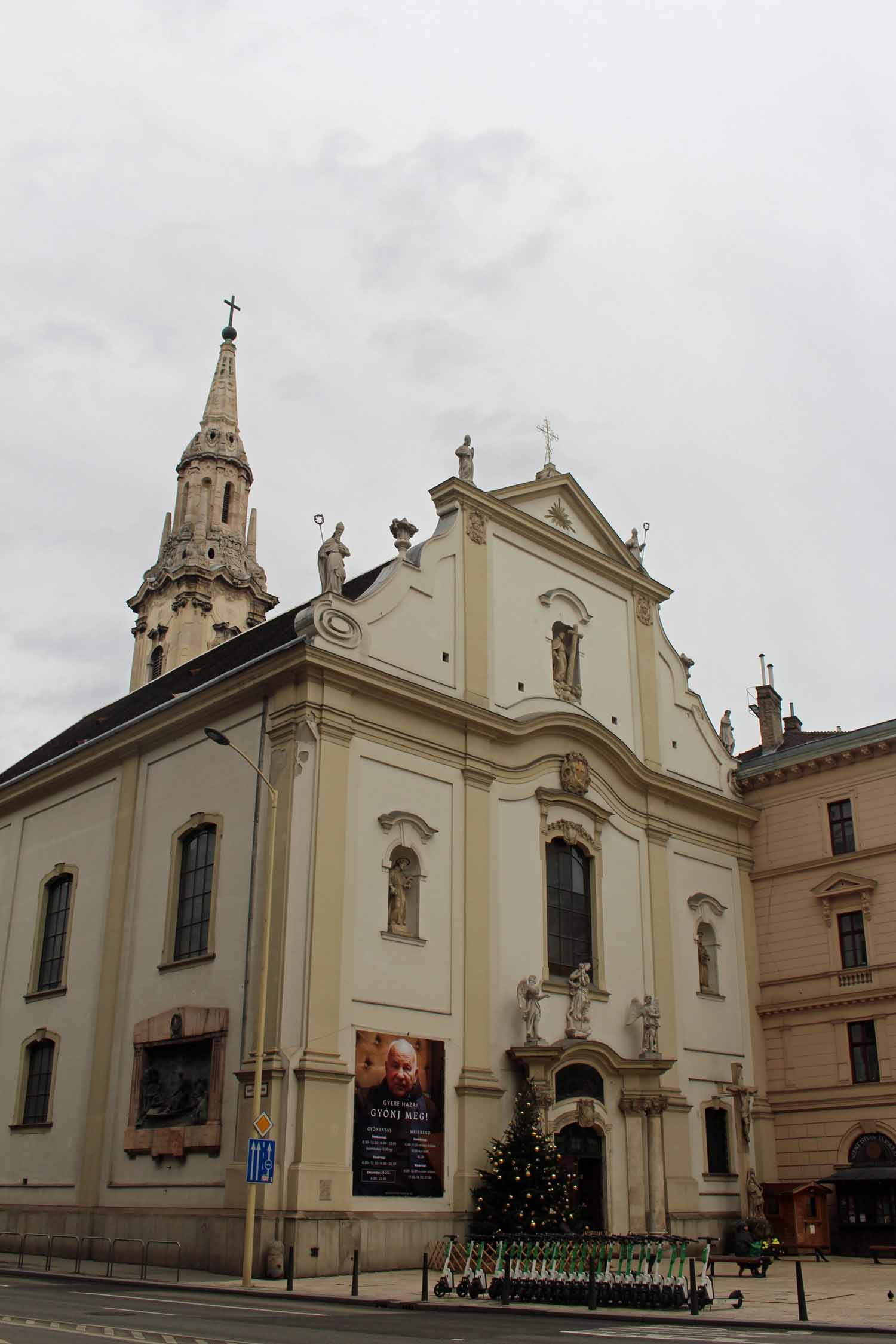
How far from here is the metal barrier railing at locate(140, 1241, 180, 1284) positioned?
22.1m

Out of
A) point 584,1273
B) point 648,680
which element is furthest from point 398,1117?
point 648,680

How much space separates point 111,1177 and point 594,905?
1257 cm

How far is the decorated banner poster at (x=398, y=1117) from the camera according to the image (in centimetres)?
2462

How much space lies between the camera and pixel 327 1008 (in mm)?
24531

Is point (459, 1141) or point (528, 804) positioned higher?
point (528, 804)

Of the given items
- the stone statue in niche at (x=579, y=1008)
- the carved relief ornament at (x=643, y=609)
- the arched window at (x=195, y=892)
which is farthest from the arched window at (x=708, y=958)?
the arched window at (x=195, y=892)

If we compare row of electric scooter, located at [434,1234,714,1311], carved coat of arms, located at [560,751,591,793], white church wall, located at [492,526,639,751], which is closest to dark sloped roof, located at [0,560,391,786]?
white church wall, located at [492,526,639,751]

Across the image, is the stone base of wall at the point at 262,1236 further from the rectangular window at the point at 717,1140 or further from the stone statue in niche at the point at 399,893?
the rectangular window at the point at 717,1140

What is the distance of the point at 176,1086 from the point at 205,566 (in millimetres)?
31207

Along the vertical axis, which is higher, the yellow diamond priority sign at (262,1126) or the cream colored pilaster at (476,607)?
the cream colored pilaster at (476,607)

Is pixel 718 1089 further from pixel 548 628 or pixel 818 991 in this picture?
pixel 548 628

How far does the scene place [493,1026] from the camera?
1099 inches

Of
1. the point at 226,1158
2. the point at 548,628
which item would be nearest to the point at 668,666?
the point at 548,628

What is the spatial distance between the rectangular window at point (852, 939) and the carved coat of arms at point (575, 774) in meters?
8.19
